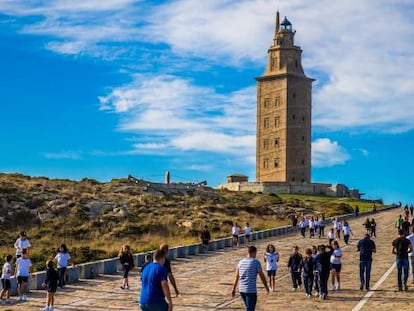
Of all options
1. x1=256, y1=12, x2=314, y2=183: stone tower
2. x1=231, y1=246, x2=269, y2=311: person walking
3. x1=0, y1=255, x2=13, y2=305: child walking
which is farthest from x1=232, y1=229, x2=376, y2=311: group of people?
x1=256, y1=12, x2=314, y2=183: stone tower

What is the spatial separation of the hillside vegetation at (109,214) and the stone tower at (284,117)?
118 ft

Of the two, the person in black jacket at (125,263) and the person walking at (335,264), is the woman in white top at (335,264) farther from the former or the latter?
the person in black jacket at (125,263)

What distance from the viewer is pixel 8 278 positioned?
17562 millimetres

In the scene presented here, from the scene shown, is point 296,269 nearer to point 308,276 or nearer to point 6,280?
point 308,276

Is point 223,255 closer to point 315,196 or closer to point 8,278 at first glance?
point 8,278

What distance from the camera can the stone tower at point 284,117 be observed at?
361ft

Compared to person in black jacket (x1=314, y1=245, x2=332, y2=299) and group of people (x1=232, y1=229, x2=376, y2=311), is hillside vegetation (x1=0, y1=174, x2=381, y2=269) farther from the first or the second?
person in black jacket (x1=314, y1=245, x2=332, y2=299)

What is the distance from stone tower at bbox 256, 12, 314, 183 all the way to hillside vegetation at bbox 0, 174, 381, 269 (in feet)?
118

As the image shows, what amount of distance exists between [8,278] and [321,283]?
7766mm

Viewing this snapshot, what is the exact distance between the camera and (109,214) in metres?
51.9

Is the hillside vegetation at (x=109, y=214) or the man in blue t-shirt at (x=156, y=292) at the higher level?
the hillside vegetation at (x=109, y=214)

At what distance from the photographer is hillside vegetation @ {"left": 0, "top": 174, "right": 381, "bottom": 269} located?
4053 centimetres

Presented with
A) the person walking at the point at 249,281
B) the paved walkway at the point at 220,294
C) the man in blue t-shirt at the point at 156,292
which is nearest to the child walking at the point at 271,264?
the paved walkway at the point at 220,294

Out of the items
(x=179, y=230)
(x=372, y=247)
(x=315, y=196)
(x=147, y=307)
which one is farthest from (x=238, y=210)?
(x=147, y=307)
